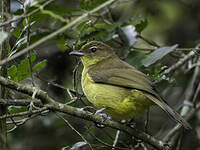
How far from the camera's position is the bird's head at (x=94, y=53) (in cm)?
481

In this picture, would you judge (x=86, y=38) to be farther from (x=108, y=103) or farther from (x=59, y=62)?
(x=59, y=62)

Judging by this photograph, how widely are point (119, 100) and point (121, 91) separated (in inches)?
4.3

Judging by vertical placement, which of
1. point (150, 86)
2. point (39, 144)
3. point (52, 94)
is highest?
point (150, 86)

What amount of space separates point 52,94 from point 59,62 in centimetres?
79

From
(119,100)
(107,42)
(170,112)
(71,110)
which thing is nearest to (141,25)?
(107,42)

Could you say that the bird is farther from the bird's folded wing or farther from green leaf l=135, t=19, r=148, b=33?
green leaf l=135, t=19, r=148, b=33

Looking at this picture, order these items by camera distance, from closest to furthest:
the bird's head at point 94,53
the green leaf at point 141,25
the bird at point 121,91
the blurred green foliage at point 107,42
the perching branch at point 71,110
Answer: the perching branch at point 71,110, the bird at point 121,91, the blurred green foliage at point 107,42, the green leaf at point 141,25, the bird's head at point 94,53

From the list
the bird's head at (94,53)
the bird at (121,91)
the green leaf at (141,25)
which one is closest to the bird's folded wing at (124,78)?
the bird at (121,91)

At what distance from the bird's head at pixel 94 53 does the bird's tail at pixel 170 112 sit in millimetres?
1247

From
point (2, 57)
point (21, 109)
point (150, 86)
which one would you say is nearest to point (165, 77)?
point (150, 86)

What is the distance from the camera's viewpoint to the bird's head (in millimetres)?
4815

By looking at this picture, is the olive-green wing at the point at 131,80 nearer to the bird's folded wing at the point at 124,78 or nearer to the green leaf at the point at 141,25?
the bird's folded wing at the point at 124,78

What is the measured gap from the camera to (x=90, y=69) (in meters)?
4.73

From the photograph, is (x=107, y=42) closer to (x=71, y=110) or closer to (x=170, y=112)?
(x=170, y=112)
